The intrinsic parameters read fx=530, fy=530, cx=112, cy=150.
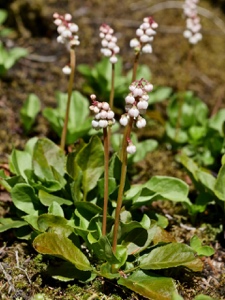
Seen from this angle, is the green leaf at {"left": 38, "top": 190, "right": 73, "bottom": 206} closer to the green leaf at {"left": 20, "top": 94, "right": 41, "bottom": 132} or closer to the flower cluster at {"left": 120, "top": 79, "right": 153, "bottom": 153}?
the flower cluster at {"left": 120, "top": 79, "right": 153, "bottom": 153}

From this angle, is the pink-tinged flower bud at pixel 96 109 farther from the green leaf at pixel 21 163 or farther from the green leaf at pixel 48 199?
the green leaf at pixel 21 163

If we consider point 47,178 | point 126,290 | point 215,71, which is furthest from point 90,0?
point 126,290

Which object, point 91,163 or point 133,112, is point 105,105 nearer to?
point 133,112

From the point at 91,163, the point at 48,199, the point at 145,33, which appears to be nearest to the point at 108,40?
the point at 145,33

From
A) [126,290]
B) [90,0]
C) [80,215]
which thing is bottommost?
[126,290]

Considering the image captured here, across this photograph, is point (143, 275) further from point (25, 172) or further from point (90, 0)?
point (90, 0)

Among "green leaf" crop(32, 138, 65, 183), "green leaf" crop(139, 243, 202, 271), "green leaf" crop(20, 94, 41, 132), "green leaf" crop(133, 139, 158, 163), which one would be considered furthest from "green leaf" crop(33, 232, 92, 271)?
"green leaf" crop(20, 94, 41, 132)
